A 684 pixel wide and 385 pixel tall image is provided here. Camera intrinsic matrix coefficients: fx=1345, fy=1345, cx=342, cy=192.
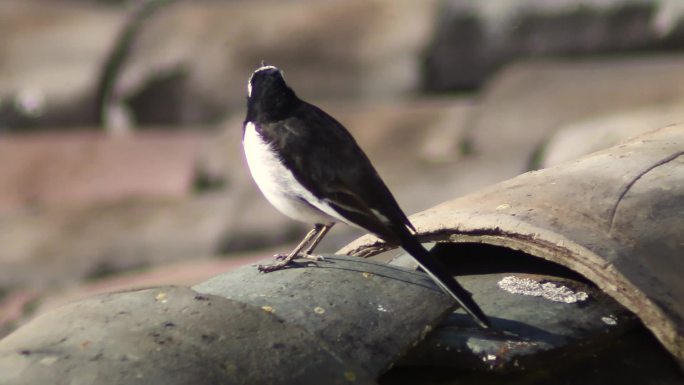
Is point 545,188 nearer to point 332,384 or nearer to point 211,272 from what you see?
point 332,384

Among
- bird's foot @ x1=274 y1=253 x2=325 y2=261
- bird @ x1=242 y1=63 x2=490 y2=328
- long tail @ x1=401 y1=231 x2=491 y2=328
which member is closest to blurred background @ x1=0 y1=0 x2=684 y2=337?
bird @ x1=242 y1=63 x2=490 y2=328

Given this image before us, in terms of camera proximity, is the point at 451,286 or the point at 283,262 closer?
the point at 451,286

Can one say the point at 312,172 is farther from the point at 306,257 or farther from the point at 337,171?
the point at 306,257

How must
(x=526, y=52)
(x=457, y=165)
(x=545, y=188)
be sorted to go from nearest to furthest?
1. (x=545, y=188)
2. (x=457, y=165)
3. (x=526, y=52)

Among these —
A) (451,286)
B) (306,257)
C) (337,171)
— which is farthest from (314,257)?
(451,286)

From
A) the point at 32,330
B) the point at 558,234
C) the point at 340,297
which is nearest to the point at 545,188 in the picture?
the point at 558,234

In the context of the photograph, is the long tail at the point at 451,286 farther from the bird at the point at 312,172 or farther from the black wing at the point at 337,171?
the black wing at the point at 337,171
